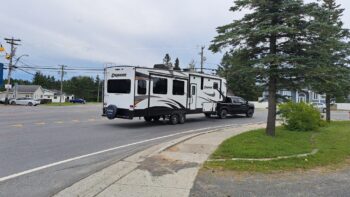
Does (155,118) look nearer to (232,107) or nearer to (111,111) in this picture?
(111,111)

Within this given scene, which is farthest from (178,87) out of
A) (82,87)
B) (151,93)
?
(82,87)

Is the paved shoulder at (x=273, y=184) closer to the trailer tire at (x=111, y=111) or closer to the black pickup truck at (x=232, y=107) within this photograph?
the trailer tire at (x=111, y=111)

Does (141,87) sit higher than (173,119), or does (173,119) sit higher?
(141,87)

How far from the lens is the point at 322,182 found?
22.2 ft

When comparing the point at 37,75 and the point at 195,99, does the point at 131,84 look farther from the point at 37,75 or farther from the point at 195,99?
the point at 37,75

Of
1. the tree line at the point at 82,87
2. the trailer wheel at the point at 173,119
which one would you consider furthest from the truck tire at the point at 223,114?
the tree line at the point at 82,87

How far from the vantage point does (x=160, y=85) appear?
18.5 m

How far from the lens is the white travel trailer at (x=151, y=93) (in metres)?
17.3

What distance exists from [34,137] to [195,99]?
1088cm

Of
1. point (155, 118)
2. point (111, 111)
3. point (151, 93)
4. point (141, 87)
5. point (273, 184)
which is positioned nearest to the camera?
point (273, 184)

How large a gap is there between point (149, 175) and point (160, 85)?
457 inches

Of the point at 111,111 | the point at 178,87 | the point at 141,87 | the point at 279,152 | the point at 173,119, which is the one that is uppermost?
the point at 178,87

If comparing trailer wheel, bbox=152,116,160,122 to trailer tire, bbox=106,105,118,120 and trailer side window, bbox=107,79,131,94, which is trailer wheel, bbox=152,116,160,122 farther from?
trailer side window, bbox=107,79,131,94

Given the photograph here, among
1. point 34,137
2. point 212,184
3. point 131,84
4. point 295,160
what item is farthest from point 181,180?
point 131,84
